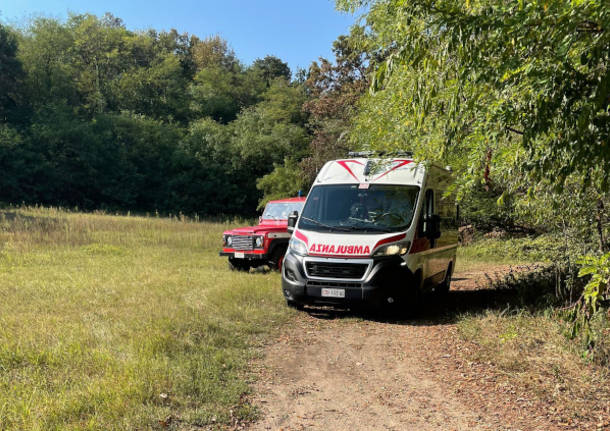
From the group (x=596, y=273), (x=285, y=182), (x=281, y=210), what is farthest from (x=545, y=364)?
(x=285, y=182)

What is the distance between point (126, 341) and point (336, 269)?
133 inches

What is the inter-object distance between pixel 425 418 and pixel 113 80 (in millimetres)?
58052

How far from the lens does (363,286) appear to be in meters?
8.04

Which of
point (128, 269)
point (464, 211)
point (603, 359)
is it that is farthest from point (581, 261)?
point (464, 211)

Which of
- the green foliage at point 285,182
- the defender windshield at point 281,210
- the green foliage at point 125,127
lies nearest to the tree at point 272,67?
the green foliage at point 125,127

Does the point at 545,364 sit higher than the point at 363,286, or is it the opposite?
the point at 363,286

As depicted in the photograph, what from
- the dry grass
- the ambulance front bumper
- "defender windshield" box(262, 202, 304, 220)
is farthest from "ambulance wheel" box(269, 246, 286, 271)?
the dry grass

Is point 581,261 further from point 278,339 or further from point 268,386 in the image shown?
point 278,339

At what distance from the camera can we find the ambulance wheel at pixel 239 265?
46.4ft

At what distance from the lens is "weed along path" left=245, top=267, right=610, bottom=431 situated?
4.61m

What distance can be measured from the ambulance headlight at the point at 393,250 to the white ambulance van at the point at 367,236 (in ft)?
0.05

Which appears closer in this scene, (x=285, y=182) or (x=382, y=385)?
(x=382, y=385)

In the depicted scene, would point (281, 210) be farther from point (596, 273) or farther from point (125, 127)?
point (125, 127)

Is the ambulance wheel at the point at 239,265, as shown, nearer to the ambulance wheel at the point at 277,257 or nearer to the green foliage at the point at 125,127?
the ambulance wheel at the point at 277,257
